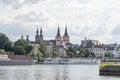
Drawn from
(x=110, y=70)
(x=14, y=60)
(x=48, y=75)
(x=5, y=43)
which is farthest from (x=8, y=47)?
(x=48, y=75)

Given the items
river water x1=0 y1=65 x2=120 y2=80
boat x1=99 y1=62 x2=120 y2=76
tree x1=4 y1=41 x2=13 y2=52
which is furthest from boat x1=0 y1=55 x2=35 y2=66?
boat x1=99 y1=62 x2=120 y2=76

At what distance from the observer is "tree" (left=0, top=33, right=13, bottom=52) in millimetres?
182500

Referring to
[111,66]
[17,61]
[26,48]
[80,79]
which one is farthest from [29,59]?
[80,79]

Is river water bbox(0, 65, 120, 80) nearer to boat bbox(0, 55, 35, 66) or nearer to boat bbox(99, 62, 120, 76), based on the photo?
boat bbox(99, 62, 120, 76)

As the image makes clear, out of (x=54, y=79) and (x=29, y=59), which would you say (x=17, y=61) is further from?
(x=54, y=79)

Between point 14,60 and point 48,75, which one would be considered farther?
point 14,60

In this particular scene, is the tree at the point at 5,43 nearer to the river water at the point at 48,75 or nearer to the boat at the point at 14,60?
the boat at the point at 14,60

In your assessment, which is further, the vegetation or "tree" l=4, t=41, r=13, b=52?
"tree" l=4, t=41, r=13, b=52

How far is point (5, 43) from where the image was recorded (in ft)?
600

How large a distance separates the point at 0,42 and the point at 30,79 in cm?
11533

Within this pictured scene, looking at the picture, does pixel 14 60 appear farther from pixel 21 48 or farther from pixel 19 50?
pixel 21 48

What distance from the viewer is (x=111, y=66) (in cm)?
8538

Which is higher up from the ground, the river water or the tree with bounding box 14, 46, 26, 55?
the tree with bounding box 14, 46, 26, 55

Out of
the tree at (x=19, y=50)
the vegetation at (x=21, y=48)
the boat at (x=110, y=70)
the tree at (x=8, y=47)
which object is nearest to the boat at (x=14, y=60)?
the tree at (x=19, y=50)
